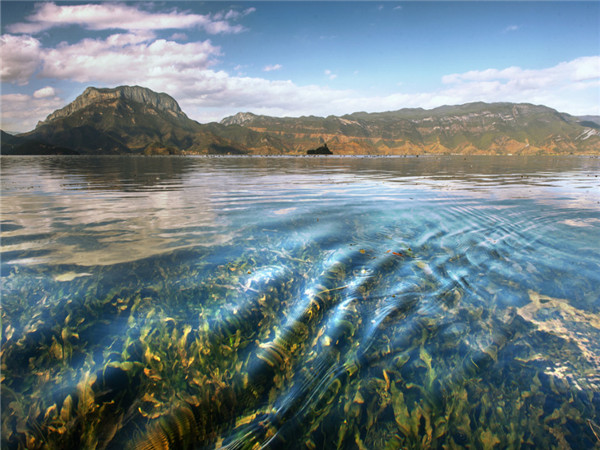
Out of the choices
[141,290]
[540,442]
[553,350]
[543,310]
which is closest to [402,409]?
[540,442]

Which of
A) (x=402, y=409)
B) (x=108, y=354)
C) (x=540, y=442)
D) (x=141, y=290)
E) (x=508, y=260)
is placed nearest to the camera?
(x=540, y=442)

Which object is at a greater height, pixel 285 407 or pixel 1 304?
pixel 1 304

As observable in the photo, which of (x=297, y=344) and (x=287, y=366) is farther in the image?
(x=297, y=344)

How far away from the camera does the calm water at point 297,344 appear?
101 inches

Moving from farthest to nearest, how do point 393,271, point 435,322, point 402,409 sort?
point 393,271 → point 435,322 → point 402,409

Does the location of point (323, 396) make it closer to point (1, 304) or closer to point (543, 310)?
point (543, 310)

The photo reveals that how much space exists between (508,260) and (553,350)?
317cm

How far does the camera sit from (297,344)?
139 inches

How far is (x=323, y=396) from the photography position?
2.86 metres

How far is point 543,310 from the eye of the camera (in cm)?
410

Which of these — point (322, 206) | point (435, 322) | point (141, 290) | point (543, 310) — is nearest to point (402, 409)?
point (435, 322)

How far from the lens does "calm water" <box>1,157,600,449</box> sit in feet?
8.39

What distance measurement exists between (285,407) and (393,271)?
3.36 m

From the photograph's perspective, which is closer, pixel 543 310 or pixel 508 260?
pixel 543 310
